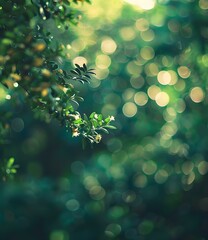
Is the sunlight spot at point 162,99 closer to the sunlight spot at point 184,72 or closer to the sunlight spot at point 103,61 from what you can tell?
the sunlight spot at point 184,72

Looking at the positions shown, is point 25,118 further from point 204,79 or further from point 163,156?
point 204,79

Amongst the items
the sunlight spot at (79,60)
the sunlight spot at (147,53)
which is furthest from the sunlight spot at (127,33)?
the sunlight spot at (79,60)

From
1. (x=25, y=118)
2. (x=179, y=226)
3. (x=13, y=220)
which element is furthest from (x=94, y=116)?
(x=25, y=118)

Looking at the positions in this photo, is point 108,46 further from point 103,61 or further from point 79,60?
point 79,60

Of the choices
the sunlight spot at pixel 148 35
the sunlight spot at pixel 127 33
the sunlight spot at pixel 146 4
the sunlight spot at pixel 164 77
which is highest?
the sunlight spot at pixel 146 4

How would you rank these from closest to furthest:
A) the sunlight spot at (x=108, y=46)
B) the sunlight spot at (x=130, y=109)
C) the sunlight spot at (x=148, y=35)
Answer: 1. the sunlight spot at (x=148, y=35)
2. the sunlight spot at (x=130, y=109)
3. the sunlight spot at (x=108, y=46)

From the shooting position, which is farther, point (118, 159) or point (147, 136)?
point (118, 159)

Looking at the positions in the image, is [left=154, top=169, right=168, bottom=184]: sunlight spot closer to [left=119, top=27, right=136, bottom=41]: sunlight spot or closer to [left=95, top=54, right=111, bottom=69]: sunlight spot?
[left=95, top=54, right=111, bottom=69]: sunlight spot

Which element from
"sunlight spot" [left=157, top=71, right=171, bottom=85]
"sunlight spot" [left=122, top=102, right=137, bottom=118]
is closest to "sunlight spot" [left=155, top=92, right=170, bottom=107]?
"sunlight spot" [left=157, top=71, right=171, bottom=85]
